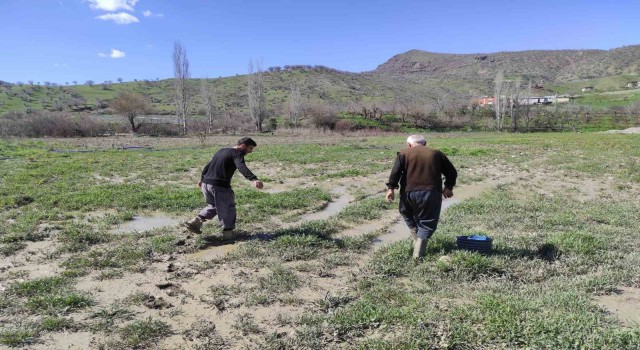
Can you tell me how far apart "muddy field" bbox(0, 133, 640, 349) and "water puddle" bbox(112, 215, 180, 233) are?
0.07m

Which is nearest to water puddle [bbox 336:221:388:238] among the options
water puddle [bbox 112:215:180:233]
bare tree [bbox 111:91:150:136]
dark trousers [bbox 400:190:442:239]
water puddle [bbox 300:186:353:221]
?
water puddle [bbox 300:186:353:221]

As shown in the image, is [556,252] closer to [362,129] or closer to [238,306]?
[238,306]

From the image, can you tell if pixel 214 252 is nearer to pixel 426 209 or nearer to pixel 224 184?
pixel 224 184

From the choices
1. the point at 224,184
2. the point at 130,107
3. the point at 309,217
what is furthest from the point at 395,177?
the point at 130,107

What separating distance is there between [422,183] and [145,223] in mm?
6502

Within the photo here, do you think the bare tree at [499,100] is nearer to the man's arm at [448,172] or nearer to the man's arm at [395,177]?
the man's arm at [448,172]

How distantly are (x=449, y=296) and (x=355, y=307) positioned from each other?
1.33m

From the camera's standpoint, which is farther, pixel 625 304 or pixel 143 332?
pixel 625 304

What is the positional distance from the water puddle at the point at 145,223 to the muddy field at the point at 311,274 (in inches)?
2.7

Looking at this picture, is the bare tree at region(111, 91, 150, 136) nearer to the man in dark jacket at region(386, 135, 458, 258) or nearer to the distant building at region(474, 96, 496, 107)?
the man in dark jacket at region(386, 135, 458, 258)

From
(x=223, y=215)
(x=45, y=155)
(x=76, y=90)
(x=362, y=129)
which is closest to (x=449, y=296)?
(x=223, y=215)

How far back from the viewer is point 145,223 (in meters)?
9.75

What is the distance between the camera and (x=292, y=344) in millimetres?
4574

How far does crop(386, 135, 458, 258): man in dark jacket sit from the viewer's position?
6.83m
